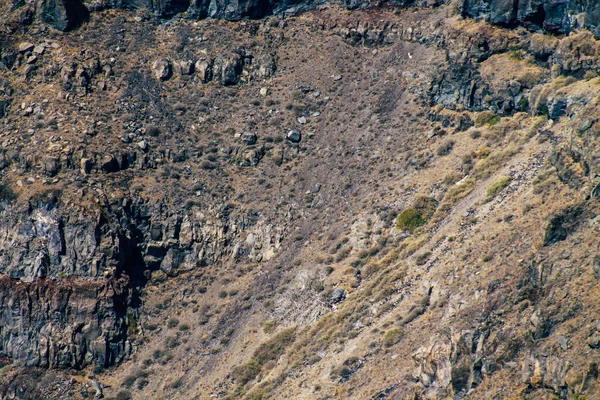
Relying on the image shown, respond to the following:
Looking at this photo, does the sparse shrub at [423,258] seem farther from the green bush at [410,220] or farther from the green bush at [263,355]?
the green bush at [263,355]

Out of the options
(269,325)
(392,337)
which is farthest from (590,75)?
(269,325)

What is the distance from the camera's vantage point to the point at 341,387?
7231 cm

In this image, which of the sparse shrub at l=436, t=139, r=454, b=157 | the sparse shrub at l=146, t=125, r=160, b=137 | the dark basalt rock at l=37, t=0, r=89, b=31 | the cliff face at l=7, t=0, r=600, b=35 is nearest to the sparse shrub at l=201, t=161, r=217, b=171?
the sparse shrub at l=146, t=125, r=160, b=137

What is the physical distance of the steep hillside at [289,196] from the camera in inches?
2822

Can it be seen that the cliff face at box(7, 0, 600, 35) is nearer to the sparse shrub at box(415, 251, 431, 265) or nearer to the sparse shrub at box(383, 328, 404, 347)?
the sparse shrub at box(415, 251, 431, 265)

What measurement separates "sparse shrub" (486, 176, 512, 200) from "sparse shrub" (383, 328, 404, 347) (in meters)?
12.8

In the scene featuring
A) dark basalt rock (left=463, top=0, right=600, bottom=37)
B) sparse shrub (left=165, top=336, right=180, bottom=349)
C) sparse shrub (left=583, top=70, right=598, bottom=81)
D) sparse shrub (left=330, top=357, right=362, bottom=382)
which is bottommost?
sparse shrub (left=165, top=336, right=180, bottom=349)

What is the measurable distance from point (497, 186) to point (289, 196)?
20247 mm

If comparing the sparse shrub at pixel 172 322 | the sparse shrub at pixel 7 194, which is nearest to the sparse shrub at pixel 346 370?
the sparse shrub at pixel 172 322

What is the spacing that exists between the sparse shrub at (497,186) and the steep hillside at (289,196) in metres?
0.23

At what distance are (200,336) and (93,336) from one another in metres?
8.68

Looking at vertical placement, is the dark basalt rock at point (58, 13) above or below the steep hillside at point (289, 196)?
above

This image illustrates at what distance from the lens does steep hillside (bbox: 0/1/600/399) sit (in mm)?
71688

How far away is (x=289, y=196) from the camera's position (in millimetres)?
92000
